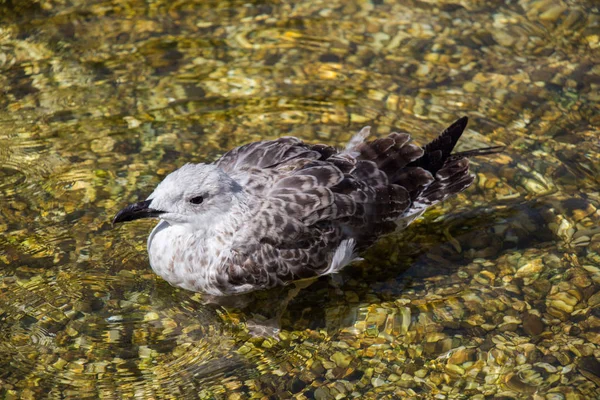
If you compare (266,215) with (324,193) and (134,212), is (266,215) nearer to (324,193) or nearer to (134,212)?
(324,193)

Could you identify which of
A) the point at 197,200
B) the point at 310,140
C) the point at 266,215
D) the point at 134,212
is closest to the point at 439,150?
the point at 310,140

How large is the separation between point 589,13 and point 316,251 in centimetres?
533

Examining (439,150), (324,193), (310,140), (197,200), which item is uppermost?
(197,200)

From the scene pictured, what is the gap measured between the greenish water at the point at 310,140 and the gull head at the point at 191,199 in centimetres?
84

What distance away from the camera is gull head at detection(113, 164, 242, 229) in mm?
6250

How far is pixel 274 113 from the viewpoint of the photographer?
8.70 metres

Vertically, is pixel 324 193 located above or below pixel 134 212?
below

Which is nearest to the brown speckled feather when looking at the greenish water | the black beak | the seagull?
the seagull

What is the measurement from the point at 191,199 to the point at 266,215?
0.60 m

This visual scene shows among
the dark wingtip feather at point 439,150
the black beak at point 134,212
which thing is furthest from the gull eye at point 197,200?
the dark wingtip feather at point 439,150

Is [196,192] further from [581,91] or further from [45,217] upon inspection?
[581,91]

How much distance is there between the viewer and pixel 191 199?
6.37 m

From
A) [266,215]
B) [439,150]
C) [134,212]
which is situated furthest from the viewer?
[439,150]

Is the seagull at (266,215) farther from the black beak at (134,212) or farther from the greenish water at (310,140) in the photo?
the greenish water at (310,140)
